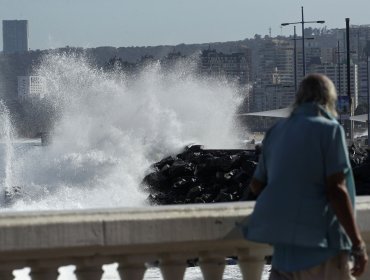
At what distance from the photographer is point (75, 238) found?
5020 millimetres

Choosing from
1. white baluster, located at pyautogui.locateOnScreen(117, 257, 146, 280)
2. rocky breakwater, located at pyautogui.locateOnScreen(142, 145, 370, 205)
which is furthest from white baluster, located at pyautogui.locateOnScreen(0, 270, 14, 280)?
rocky breakwater, located at pyautogui.locateOnScreen(142, 145, 370, 205)

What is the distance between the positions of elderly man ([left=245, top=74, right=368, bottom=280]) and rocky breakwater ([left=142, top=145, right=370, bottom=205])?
2285 cm

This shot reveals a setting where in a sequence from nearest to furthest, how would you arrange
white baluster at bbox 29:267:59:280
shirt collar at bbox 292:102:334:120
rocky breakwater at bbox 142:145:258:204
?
1. shirt collar at bbox 292:102:334:120
2. white baluster at bbox 29:267:59:280
3. rocky breakwater at bbox 142:145:258:204

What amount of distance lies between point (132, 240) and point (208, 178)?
98.1 feet

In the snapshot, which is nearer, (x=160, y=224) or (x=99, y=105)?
(x=160, y=224)

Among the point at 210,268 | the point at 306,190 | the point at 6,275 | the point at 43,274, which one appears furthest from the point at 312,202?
the point at 6,275

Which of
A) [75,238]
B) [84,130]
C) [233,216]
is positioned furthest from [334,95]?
[84,130]

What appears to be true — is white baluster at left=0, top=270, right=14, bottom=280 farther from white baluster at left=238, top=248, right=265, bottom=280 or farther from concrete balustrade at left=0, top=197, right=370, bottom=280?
white baluster at left=238, top=248, right=265, bottom=280

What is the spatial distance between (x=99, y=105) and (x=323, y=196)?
207ft

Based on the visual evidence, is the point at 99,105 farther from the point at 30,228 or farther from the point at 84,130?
the point at 30,228

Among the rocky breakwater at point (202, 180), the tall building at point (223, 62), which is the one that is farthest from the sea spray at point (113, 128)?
the tall building at point (223, 62)

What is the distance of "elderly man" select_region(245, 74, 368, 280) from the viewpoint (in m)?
4.77

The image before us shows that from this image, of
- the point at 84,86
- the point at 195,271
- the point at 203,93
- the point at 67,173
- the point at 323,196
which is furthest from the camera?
the point at 84,86

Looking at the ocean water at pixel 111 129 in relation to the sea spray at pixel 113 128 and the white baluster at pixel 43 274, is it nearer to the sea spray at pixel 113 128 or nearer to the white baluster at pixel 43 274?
the sea spray at pixel 113 128
